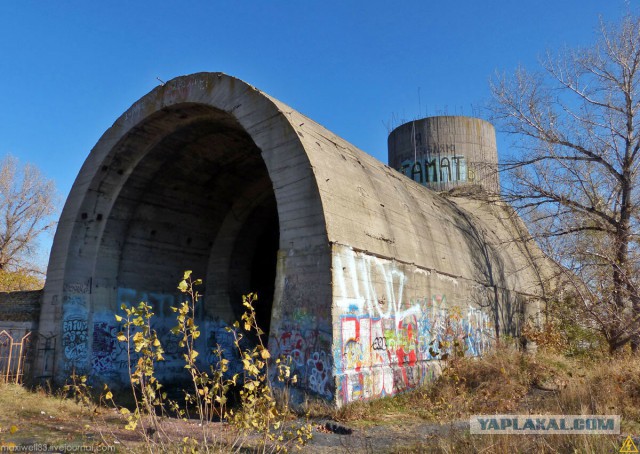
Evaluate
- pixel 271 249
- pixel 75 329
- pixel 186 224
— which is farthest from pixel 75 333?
pixel 271 249

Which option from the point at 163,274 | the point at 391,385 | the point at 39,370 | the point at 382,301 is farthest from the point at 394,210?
the point at 39,370

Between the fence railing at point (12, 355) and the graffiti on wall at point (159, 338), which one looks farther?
the graffiti on wall at point (159, 338)

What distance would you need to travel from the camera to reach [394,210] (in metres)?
12.8

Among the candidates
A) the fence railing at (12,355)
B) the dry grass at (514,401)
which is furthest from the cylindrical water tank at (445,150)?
the fence railing at (12,355)

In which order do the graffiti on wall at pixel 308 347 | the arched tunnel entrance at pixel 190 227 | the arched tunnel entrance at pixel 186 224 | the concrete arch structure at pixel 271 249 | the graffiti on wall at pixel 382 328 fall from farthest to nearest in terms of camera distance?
the arched tunnel entrance at pixel 186 224, the arched tunnel entrance at pixel 190 227, the concrete arch structure at pixel 271 249, the graffiti on wall at pixel 382 328, the graffiti on wall at pixel 308 347

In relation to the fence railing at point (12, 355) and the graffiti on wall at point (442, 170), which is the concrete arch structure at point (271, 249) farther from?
the graffiti on wall at point (442, 170)

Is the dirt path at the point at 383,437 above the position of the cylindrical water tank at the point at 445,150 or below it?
below

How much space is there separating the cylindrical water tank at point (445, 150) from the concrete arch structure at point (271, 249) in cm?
613

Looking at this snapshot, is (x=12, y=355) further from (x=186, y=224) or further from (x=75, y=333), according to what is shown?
(x=186, y=224)

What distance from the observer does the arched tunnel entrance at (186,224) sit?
535 inches

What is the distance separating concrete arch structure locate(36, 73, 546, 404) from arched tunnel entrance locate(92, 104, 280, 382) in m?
0.04

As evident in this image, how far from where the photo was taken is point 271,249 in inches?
688

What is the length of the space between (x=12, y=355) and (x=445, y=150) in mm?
20034

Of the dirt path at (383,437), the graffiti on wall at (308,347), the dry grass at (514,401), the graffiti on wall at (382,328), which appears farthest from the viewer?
the graffiti on wall at (382,328)
